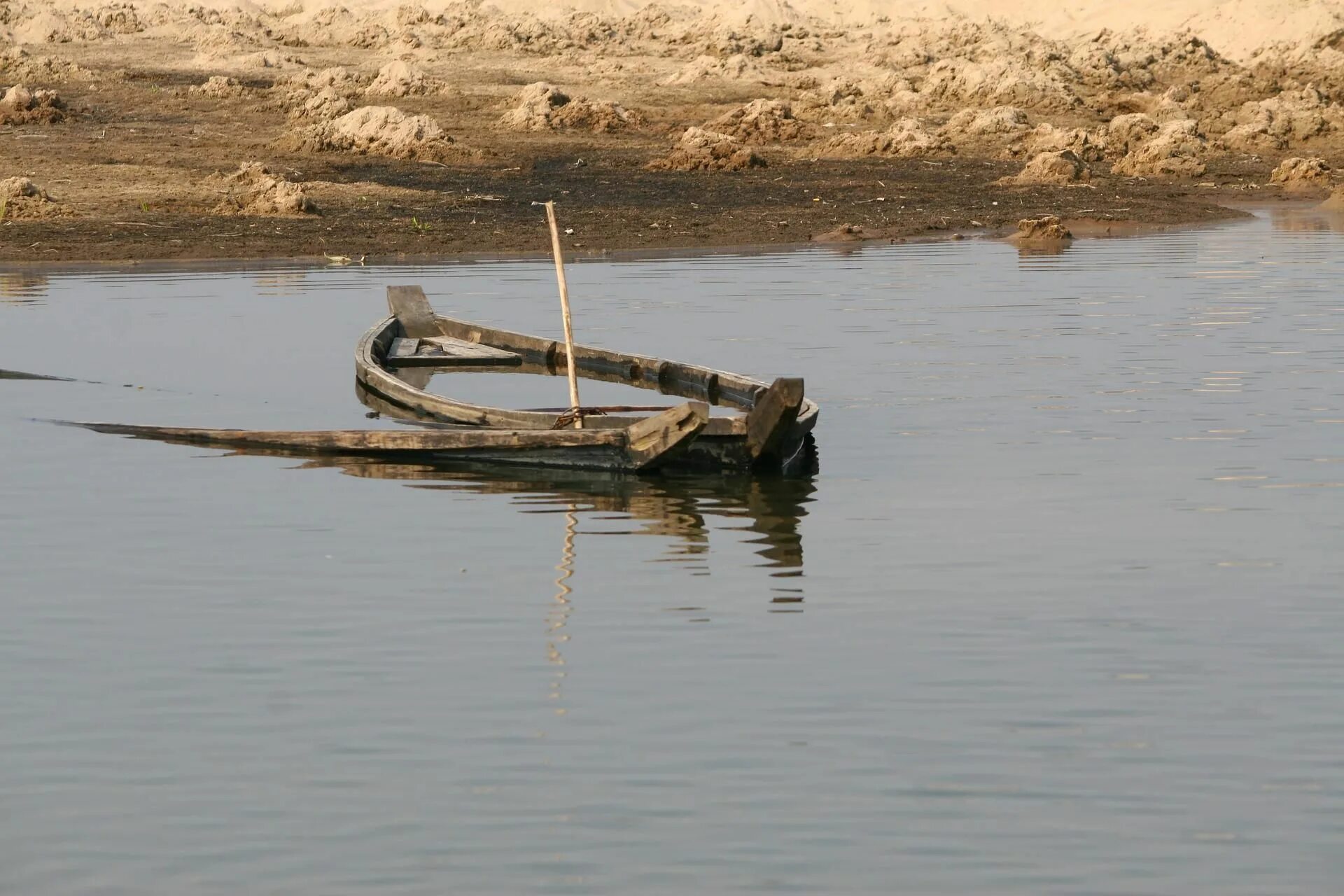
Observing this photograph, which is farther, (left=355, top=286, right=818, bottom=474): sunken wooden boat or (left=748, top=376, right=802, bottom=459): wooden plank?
(left=355, top=286, right=818, bottom=474): sunken wooden boat

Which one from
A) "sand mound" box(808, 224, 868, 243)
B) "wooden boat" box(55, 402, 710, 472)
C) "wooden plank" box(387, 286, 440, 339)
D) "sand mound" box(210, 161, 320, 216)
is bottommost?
"wooden boat" box(55, 402, 710, 472)

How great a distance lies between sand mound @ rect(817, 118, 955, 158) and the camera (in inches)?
1499

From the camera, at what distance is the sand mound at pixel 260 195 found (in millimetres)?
31094

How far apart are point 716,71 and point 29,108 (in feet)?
44.6

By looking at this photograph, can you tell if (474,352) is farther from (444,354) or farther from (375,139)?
(375,139)

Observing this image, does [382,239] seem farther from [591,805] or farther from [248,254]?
[591,805]

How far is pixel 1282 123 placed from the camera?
133 ft

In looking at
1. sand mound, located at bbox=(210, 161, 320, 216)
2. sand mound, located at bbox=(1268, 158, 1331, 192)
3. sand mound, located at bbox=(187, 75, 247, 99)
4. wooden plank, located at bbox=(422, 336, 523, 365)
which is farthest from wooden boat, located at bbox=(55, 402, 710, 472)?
sand mound, located at bbox=(187, 75, 247, 99)

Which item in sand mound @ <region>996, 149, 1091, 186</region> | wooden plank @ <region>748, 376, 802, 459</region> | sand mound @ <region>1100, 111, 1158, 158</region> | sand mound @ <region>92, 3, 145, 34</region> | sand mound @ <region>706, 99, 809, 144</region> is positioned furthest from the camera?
sand mound @ <region>92, 3, 145, 34</region>

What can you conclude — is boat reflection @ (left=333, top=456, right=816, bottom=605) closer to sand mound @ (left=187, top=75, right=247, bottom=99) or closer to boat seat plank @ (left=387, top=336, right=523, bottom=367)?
boat seat plank @ (left=387, top=336, right=523, bottom=367)

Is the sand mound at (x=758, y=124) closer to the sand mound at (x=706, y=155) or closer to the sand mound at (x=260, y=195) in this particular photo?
the sand mound at (x=706, y=155)

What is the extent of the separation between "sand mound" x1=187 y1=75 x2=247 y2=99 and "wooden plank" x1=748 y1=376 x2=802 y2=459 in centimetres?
2967

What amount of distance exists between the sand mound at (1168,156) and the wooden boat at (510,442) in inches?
1051

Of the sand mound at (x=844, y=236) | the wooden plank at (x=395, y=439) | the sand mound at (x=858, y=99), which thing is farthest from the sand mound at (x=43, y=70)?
the wooden plank at (x=395, y=439)
